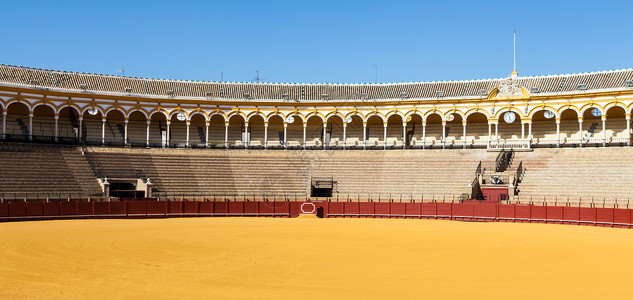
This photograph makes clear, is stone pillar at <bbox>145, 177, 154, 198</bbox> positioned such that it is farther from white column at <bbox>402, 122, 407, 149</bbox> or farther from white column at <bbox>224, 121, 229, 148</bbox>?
white column at <bbox>402, 122, 407, 149</bbox>

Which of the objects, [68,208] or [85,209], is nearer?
[68,208]

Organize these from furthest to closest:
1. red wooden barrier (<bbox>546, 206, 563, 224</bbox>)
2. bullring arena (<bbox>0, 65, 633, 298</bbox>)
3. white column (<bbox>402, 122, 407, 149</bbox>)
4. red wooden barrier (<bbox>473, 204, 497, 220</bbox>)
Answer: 1. white column (<bbox>402, 122, 407, 149</bbox>)
2. red wooden barrier (<bbox>473, 204, 497, 220</bbox>)
3. red wooden barrier (<bbox>546, 206, 563, 224</bbox>)
4. bullring arena (<bbox>0, 65, 633, 298</bbox>)

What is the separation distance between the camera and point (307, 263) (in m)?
17.3

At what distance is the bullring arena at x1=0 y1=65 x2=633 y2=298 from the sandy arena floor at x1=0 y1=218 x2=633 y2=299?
98 mm

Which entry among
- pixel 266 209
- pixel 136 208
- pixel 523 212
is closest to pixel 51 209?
pixel 136 208

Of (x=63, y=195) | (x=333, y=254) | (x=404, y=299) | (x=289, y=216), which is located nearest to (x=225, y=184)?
(x=289, y=216)

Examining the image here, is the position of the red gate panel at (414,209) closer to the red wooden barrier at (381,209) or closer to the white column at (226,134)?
the red wooden barrier at (381,209)

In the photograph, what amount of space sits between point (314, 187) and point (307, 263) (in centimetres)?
2738

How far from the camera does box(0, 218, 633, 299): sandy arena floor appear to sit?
13.3 meters

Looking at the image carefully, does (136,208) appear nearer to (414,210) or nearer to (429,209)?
(414,210)

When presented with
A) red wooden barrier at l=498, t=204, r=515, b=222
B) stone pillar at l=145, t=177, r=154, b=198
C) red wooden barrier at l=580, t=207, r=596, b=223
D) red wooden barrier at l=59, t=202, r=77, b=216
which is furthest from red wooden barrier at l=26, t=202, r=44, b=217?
red wooden barrier at l=580, t=207, r=596, b=223

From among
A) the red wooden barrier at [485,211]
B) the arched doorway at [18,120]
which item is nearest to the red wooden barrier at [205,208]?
the red wooden barrier at [485,211]

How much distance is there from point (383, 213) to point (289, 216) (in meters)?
6.01

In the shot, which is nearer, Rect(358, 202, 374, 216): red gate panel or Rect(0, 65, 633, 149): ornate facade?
Rect(358, 202, 374, 216): red gate panel
